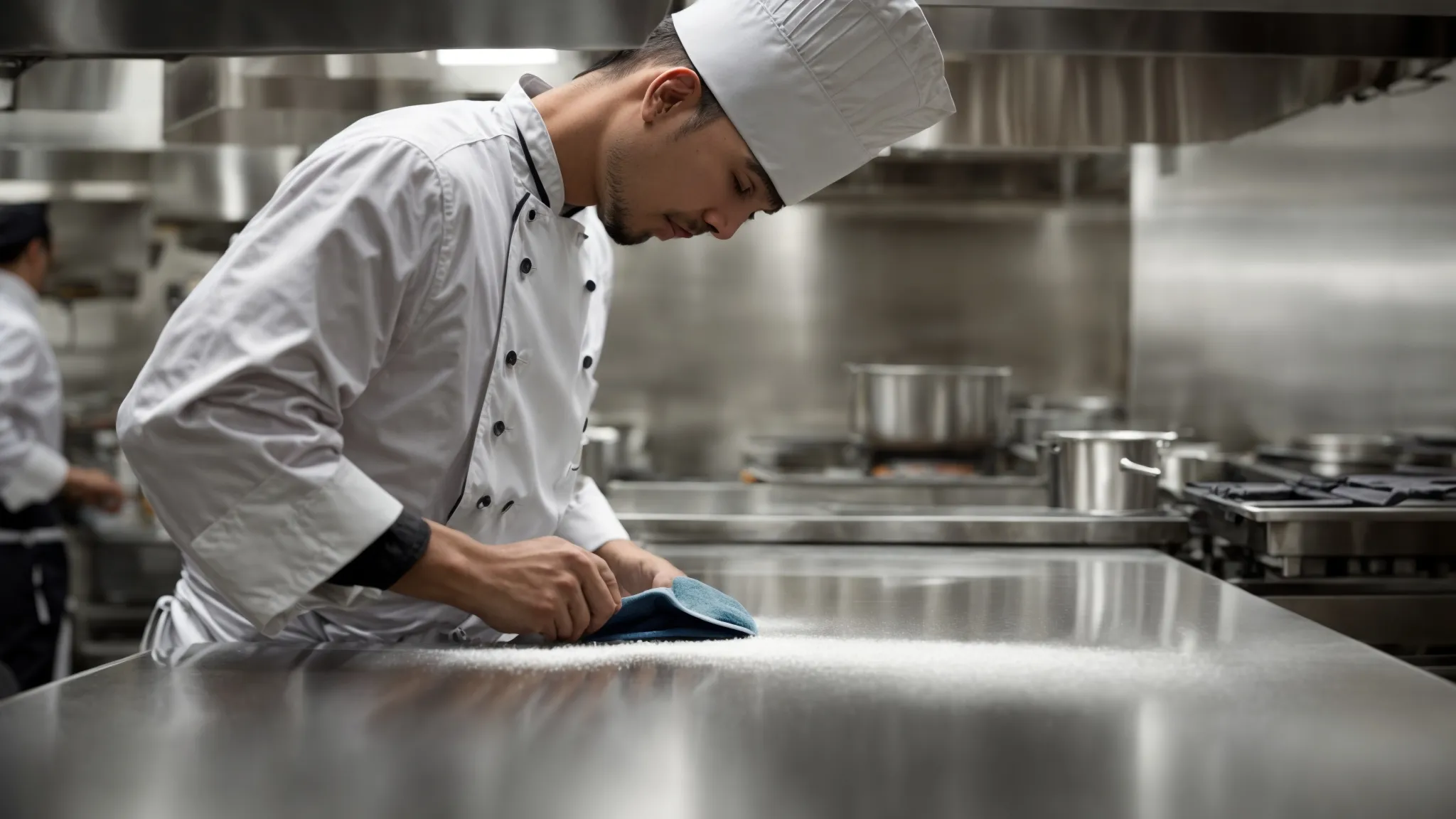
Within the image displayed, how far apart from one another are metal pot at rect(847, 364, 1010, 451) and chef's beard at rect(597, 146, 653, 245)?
5.81 feet

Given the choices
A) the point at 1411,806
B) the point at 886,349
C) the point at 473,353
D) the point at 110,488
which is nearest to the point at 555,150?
the point at 473,353

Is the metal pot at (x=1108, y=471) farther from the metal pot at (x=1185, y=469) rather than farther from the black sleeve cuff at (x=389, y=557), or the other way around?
the black sleeve cuff at (x=389, y=557)

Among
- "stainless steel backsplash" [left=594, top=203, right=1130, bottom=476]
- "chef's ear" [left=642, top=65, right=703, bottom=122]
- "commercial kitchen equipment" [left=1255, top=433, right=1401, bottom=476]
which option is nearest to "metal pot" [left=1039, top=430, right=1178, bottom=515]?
"commercial kitchen equipment" [left=1255, top=433, right=1401, bottom=476]

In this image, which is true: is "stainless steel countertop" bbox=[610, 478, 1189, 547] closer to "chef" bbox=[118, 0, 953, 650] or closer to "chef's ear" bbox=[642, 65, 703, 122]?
"chef" bbox=[118, 0, 953, 650]

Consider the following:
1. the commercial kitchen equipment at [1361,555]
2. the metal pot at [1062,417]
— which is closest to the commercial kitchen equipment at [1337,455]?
the metal pot at [1062,417]

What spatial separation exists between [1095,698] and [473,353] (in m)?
0.61

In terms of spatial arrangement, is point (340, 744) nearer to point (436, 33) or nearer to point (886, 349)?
point (436, 33)

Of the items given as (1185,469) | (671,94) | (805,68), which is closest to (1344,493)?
(1185,469)

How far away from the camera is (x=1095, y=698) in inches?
34.8

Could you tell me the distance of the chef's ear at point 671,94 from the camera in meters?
1.11

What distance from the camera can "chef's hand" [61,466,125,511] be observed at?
3000 mm

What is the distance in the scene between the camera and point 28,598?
2852 mm

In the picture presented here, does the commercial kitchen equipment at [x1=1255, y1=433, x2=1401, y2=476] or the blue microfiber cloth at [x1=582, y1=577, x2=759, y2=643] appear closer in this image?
the blue microfiber cloth at [x1=582, y1=577, x2=759, y2=643]

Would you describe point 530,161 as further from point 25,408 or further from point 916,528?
point 25,408
